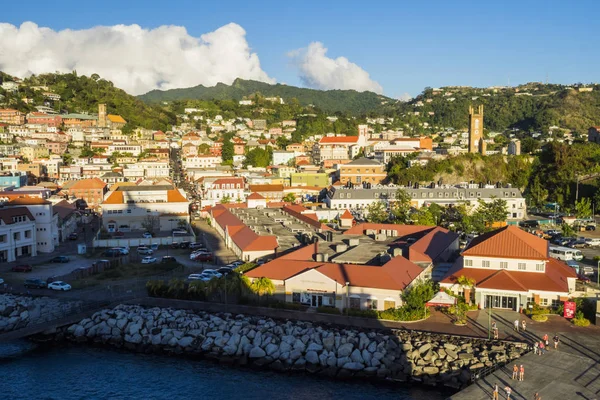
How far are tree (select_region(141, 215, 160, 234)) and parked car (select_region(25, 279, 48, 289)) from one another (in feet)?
44.5

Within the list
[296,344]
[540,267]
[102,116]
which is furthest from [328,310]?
[102,116]

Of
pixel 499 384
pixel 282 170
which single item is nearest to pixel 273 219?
pixel 499 384

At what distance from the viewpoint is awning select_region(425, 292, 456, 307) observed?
1925cm

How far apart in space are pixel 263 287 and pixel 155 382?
5.51 metres

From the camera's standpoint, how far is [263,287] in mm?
20609

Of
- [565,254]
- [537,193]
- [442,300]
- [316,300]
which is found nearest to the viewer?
[442,300]

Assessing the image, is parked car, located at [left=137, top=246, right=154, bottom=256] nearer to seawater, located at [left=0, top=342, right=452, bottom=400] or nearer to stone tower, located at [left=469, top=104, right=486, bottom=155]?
seawater, located at [left=0, top=342, right=452, bottom=400]

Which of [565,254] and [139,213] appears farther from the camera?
[139,213]

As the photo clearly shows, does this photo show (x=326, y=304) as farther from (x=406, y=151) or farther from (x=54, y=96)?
(x=54, y=96)

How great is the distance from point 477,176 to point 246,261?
37110 mm

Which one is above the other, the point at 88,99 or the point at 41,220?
the point at 88,99

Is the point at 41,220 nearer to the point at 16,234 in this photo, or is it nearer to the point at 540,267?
the point at 16,234

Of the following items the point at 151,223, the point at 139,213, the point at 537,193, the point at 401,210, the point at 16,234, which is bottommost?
the point at 151,223

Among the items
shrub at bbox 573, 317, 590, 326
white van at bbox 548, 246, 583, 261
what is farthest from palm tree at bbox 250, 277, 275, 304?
white van at bbox 548, 246, 583, 261
